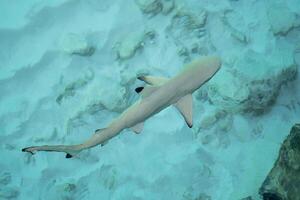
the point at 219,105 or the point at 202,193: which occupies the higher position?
the point at 219,105

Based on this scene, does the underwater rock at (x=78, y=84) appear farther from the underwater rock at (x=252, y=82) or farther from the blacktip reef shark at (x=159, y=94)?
the blacktip reef shark at (x=159, y=94)

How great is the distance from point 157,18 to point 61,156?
362 centimetres

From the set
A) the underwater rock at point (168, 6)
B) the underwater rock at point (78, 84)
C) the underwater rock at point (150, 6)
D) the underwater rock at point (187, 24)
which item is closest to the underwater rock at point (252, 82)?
the underwater rock at point (187, 24)

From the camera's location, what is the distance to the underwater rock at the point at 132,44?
7473mm

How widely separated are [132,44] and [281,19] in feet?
10.4

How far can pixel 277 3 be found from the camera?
7.91 metres

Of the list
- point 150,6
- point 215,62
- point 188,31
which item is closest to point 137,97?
point 188,31

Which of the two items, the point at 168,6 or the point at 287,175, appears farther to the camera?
the point at 168,6

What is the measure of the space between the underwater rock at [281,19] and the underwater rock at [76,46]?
12.5ft

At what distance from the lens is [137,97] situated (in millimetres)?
7488

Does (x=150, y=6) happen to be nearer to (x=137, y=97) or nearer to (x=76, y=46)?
(x=76, y=46)

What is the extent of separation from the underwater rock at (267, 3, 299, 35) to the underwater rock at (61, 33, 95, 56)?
380cm

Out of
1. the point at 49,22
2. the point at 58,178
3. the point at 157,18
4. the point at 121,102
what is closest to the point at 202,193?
the point at 121,102

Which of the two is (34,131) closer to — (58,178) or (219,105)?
(58,178)
